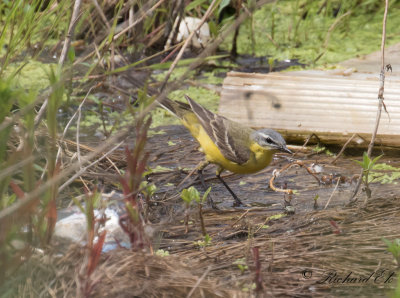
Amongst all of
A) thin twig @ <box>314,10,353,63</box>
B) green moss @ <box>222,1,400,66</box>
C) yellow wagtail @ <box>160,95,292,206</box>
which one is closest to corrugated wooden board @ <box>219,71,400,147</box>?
yellow wagtail @ <box>160,95,292,206</box>

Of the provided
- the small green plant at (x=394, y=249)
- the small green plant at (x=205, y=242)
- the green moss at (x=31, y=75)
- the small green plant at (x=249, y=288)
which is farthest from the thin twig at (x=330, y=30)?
the small green plant at (x=249, y=288)

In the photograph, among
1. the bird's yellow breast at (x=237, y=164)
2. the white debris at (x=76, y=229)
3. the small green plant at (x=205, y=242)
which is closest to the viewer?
the white debris at (x=76, y=229)

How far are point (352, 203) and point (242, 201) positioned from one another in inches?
36.5

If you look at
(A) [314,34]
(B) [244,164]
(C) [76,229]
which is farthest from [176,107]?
(A) [314,34]

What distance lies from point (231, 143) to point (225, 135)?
0.33 ft

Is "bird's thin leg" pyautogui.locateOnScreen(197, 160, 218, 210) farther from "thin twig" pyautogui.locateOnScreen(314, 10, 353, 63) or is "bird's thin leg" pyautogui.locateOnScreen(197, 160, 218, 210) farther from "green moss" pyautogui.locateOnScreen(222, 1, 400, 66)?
"green moss" pyautogui.locateOnScreen(222, 1, 400, 66)

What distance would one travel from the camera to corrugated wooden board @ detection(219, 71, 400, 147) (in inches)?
226

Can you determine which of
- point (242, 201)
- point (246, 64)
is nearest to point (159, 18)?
point (246, 64)

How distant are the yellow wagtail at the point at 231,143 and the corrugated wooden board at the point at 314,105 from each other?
10.8 inches

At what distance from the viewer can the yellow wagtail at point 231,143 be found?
5.48 meters

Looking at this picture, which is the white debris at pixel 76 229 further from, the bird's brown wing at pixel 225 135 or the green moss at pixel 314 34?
the green moss at pixel 314 34

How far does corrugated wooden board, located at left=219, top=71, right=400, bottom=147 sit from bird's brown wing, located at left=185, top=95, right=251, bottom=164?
0.31m

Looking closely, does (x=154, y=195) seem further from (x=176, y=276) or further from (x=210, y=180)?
(x=176, y=276)

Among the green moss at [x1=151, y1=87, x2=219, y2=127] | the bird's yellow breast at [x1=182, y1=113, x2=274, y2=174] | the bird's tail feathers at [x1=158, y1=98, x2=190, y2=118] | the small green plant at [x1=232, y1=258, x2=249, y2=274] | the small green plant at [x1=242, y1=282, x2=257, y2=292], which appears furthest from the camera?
the green moss at [x1=151, y1=87, x2=219, y2=127]
